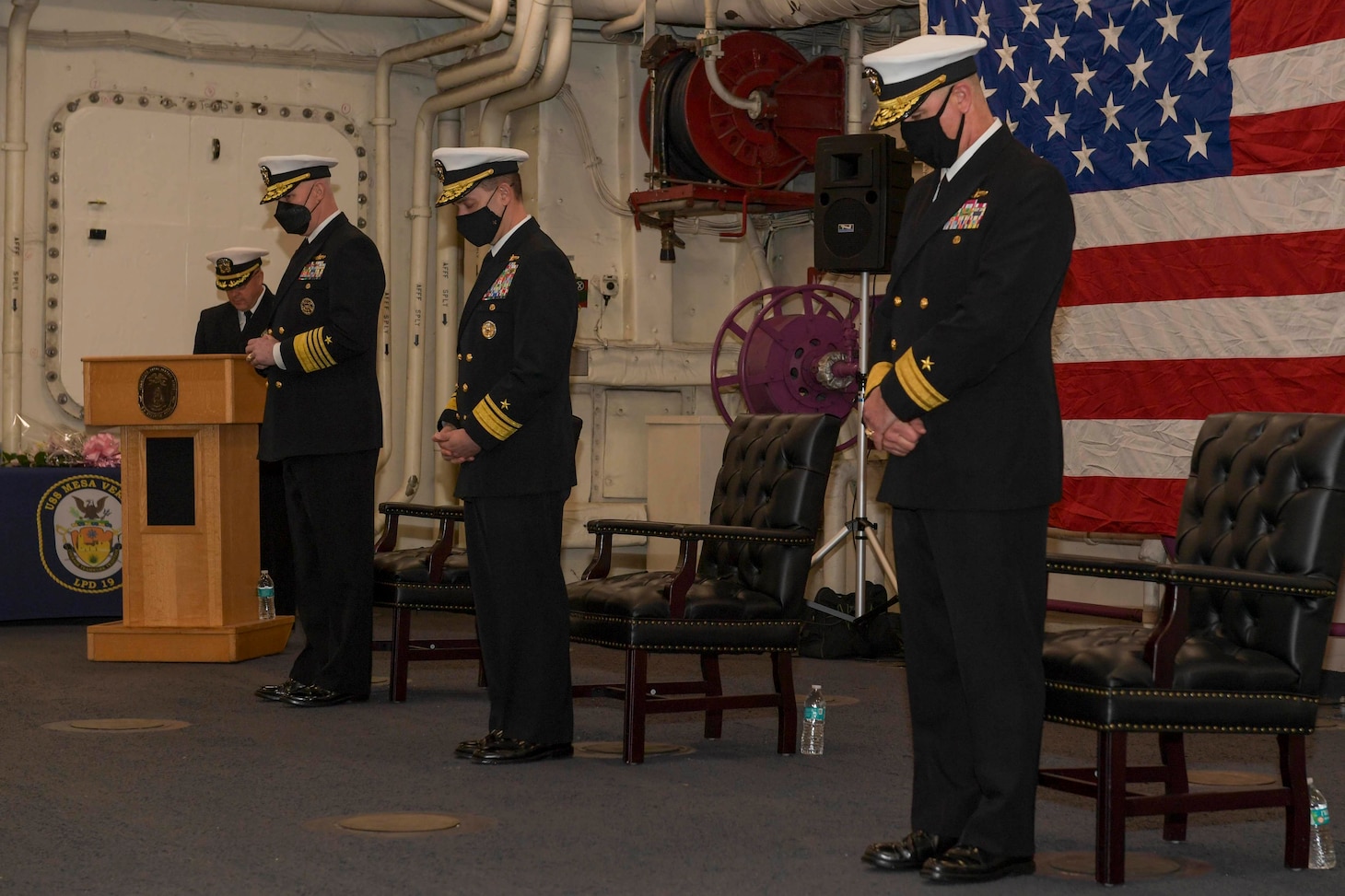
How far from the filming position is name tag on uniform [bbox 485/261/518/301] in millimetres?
3832

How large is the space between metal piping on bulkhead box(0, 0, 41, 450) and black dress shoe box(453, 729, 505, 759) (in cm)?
424

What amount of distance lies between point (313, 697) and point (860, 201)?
266 cm

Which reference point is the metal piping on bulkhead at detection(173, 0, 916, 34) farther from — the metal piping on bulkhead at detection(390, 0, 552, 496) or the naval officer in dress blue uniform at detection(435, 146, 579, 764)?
the naval officer in dress blue uniform at detection(435, 146, 579, 764)

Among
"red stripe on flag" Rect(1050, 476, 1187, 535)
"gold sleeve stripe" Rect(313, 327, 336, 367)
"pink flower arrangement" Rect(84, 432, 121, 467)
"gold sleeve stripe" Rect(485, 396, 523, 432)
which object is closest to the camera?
"gold sleeve stripe" Rect(485, 396, 523, 432)

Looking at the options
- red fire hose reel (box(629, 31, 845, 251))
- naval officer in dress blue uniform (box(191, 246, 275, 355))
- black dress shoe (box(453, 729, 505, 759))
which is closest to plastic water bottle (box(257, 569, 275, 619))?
naval officer in dress blue uniform (box(191, 246, 275, 355))

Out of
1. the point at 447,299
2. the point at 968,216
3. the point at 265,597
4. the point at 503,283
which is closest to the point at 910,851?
the point at 968,216

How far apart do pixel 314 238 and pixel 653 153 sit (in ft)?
9.76

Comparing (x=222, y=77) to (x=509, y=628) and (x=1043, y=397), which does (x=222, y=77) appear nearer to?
(x=509, y=628)

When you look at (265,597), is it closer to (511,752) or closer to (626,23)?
(511,752)

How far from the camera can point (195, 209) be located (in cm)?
769

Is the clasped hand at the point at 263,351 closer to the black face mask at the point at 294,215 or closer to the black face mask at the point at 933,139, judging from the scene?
the black face mask at the point at 294,215

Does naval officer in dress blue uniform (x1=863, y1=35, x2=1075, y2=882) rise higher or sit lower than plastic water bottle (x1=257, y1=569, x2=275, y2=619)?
Result: higher

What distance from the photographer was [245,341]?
648cm

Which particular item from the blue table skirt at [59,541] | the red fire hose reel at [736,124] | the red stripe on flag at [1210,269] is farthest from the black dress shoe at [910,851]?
the blue table skirt at [59,541]
